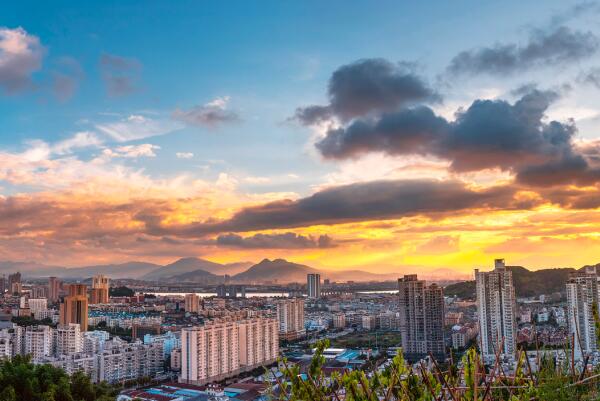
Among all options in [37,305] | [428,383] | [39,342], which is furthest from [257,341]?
[37,305]

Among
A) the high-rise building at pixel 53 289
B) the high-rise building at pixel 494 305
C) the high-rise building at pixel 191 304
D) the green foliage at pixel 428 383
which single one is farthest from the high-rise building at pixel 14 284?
the green foliage at pixel 428 383

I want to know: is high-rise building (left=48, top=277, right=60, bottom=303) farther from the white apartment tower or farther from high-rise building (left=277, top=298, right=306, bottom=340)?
the white apartment tower

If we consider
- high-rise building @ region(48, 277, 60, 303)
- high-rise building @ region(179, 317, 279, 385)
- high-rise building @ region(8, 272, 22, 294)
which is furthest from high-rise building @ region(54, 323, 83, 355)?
high-rise building @ region(8, 272, 22, 294)

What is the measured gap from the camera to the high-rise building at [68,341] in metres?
11.2

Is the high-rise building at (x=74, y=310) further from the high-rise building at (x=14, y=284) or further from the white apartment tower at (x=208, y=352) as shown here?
the high-rise building at (x=14, y=284)

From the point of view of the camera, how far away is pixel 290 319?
16938mm

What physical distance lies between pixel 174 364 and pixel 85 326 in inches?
189

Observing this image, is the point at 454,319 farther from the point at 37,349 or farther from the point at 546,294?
the point at 37,349

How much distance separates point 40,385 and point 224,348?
750 cm

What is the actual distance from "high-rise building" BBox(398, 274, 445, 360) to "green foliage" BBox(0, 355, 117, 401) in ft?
29.3

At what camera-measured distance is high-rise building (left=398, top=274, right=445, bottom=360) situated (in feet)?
37.9

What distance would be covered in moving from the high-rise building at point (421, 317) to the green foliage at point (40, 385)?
29.3 feet

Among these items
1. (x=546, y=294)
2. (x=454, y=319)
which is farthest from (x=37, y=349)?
(x=546, y=294)

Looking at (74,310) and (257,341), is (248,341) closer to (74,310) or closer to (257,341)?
(257,341)
